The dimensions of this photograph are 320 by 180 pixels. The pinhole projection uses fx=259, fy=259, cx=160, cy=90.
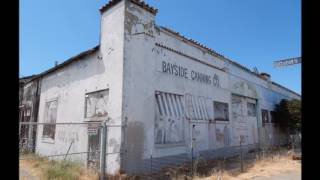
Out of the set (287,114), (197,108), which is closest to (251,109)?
(287,114)

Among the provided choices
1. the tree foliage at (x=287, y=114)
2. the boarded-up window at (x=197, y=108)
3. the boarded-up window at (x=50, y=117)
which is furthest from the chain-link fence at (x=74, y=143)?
the tree foliage at (x=287, y=114)

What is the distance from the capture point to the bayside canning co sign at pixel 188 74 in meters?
11.3

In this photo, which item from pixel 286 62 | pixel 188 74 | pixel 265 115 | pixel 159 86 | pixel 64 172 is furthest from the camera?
pixel 265 115

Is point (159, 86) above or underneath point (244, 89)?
underneath

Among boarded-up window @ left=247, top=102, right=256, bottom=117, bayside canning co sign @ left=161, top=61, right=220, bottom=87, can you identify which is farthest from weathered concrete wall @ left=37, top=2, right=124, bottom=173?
boarded-up window @ left=247, top=102, right=256, bottom=117

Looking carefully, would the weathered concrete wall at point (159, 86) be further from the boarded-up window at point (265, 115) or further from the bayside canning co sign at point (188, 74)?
the boarded-up window at point (265, 115)

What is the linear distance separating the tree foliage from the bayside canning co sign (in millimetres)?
12132

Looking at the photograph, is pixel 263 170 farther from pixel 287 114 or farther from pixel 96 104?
pixel 287 114

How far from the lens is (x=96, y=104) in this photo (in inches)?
413

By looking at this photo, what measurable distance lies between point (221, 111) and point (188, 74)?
3.76 metres

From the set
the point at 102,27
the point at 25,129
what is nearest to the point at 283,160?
the point at 102,27

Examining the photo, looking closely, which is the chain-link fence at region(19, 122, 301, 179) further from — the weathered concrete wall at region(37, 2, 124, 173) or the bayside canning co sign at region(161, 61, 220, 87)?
the bayside canning co sign at region(161, 61, 220, 87)

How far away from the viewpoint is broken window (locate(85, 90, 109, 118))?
10.0m
